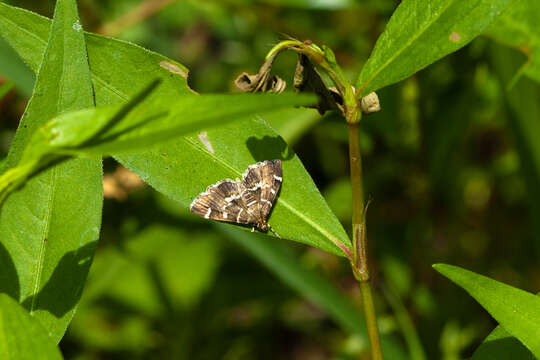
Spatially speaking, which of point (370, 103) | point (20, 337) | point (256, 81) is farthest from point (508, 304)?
point (20, 337)

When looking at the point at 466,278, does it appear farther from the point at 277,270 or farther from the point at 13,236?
the point at 277,270

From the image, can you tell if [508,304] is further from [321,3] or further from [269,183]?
[321,3]

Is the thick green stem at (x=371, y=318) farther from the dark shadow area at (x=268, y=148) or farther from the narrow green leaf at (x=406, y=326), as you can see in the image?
the narrow green leaf at (x=406, y=326)

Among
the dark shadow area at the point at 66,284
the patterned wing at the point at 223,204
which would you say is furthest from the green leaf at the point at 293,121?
the dark shadow area at the point at 66,284

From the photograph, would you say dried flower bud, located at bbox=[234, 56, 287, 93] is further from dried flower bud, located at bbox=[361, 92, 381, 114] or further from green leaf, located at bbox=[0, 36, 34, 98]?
green leaf, located at bbox=[0, 36, 34, 98]

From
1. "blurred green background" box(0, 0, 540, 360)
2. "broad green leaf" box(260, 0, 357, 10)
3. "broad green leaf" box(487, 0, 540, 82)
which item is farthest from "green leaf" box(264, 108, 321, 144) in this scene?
"broad green leaf" box(487, 0, 540, 82)

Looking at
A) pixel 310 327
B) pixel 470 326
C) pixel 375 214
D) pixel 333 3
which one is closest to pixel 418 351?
pixel 470 326
